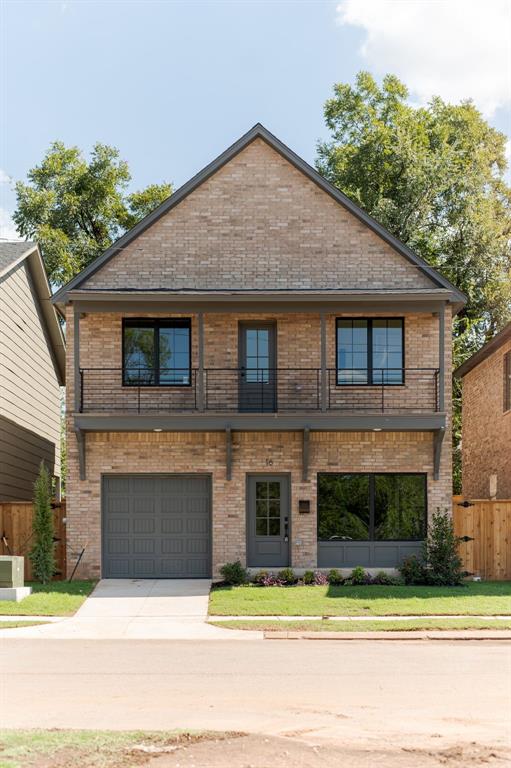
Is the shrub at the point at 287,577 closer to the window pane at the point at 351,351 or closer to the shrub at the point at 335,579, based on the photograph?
the shrub at the point at 335,579

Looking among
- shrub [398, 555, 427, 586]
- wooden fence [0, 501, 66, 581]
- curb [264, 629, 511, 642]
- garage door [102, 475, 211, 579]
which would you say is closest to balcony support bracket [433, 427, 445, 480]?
shrub [398, 555, 427, 586]

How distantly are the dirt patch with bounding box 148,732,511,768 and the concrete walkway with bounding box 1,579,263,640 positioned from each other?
7104 millimetres

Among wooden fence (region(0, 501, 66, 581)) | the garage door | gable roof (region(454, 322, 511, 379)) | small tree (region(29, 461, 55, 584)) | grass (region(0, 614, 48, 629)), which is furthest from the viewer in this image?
gable roof (region(454, 322, 511, 379))

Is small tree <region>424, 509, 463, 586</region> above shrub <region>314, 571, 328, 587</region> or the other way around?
above

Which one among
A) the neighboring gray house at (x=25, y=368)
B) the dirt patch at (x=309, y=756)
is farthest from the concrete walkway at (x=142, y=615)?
the dirt patch at (x=309, y=756)

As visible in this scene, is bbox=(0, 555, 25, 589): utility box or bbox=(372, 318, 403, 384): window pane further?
bbox=(372, 318, 403, 384): window pane

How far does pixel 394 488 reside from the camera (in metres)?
21.3

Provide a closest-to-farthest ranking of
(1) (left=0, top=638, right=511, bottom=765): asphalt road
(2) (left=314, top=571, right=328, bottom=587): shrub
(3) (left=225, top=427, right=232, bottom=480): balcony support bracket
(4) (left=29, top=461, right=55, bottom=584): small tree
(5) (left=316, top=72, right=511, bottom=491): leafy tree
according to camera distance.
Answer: (1) (left=0, top=638, right=511, bottom=765): asphalt road
(2) (left=314, top=571, right=328, bottom=587): shrub
(4) (left=29, top=461, right=55, bottom=584): small tree
(3) (left=225, top=427, right=232, bottom=480): balcony support bracket
(5) (left=316, top=72, right=511, bottom=491): leafy tree

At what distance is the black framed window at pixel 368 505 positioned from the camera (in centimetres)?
2122

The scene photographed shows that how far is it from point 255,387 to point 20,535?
6.31 m

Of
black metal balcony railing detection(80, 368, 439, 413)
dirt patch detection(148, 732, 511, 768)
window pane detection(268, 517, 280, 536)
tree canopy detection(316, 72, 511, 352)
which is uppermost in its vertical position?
tree canopy detection(316, 72, 511, 352)

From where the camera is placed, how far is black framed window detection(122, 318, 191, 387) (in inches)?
846

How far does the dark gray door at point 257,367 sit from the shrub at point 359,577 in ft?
13.4

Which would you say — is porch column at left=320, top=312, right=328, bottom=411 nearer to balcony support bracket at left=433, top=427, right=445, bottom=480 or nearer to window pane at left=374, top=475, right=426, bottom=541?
window pane at left=374, top=475, right=426, bottom=541
